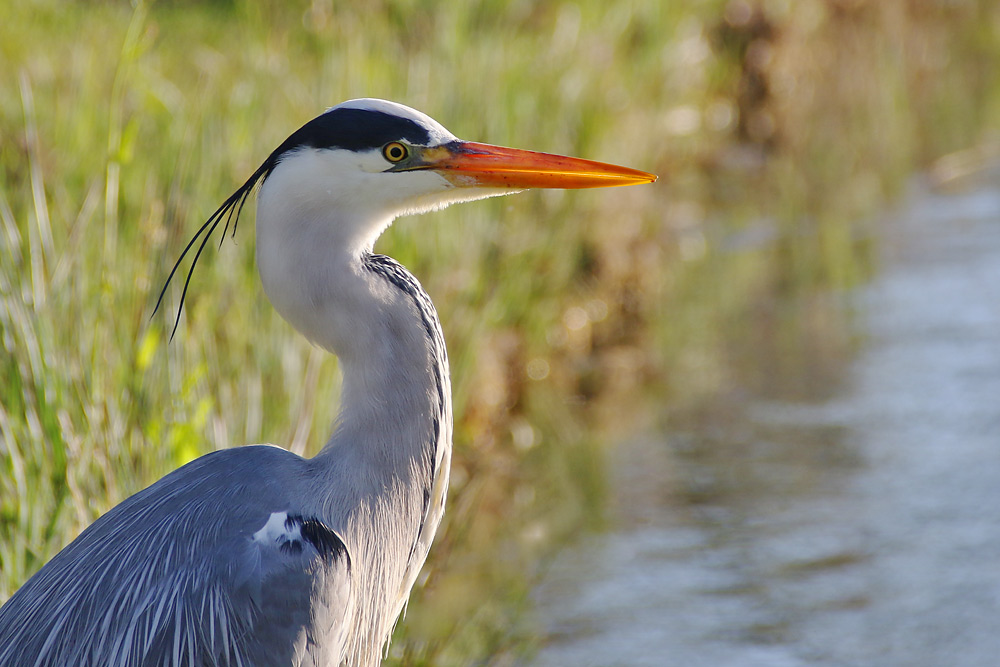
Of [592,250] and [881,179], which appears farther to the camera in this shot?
[881,179]

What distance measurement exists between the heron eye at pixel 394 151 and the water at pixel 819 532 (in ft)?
6.67

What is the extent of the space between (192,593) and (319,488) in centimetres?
31

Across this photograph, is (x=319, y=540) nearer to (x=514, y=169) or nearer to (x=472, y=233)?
(x=514, y=169)

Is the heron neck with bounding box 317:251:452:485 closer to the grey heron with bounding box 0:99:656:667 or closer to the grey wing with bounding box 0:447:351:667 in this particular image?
the grey heron with bounding box 0:99:656:667

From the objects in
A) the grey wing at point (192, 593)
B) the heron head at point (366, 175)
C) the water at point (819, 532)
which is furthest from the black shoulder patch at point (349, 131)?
the water at point (819, 532)

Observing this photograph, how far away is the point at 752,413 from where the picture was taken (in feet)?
18.4

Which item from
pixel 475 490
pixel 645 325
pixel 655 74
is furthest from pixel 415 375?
pixel 655 74

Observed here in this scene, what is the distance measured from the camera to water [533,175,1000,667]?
13.2ft

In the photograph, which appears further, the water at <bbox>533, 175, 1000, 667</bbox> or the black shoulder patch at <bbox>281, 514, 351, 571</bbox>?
the water at <bbox>533, 175, 1000, 667</bbox>

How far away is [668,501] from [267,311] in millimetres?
1928

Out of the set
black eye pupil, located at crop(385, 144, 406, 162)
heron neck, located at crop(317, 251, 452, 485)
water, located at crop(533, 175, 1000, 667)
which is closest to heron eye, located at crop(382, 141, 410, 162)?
black eye pupil, located at crop(385, 144, 406, 162)

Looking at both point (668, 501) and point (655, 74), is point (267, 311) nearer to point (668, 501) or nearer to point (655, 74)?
point (668, 501)

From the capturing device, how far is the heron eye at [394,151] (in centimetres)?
240

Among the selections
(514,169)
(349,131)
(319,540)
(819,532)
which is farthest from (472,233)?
(319,540)
